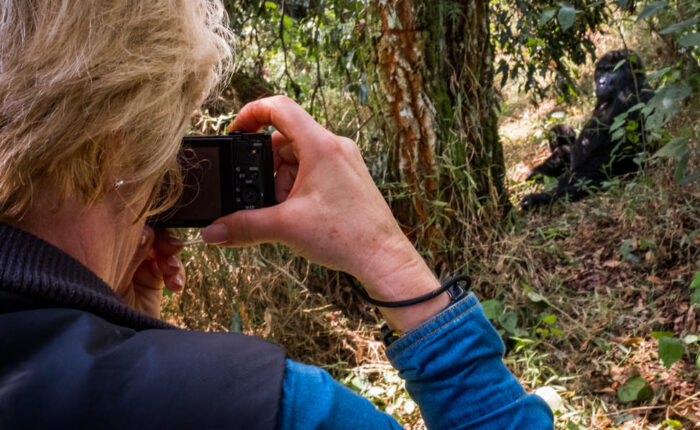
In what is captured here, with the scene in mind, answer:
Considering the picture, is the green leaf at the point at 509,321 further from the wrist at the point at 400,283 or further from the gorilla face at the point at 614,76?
the gorilla face at the point at 614,76

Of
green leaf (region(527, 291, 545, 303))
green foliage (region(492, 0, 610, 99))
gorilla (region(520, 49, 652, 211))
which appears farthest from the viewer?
gorilla (region(520, 49, 652, 211))

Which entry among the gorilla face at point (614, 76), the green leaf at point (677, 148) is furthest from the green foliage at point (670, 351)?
the gorilla face at point (614, 76)

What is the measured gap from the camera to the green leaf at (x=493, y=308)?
2383mm

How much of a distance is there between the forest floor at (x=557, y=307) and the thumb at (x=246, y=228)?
1.22 m

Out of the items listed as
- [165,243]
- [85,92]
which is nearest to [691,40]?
[165,243]

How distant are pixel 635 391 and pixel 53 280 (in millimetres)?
1950

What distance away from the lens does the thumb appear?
1.00 metres

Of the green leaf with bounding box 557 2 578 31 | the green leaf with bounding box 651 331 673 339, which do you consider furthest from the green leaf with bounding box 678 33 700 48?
the green leaf with bounding box 651 331 673 339

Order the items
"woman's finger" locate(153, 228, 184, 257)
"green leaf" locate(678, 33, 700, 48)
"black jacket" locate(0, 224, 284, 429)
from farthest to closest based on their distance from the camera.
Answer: "green leaf" locate(678, 33, 700, 48) → "woman's finger" locate(153, 228, 184, 257) → "black jacket" locate(0, 224, 284, 429)

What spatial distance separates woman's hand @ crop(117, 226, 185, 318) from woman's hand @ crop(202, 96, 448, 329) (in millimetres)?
115

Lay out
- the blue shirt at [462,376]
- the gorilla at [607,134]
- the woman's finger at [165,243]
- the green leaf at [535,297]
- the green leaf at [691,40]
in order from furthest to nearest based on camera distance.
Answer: the gorilla at [607,134]
the green leaf at [535,297]
the green leaf at [691,40]
the woman's finger at [165,243]
the blue shirt at [462,376]

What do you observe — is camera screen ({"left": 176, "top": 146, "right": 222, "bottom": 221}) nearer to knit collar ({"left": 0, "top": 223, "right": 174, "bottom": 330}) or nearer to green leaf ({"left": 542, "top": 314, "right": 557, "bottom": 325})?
knit collar ({"left": 0, "top": 223, "right": 174, "bottom": 330})

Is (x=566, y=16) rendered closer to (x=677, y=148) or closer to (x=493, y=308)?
(x=677, y=148)

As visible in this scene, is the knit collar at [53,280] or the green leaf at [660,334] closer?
the knit collar at [53,280]
